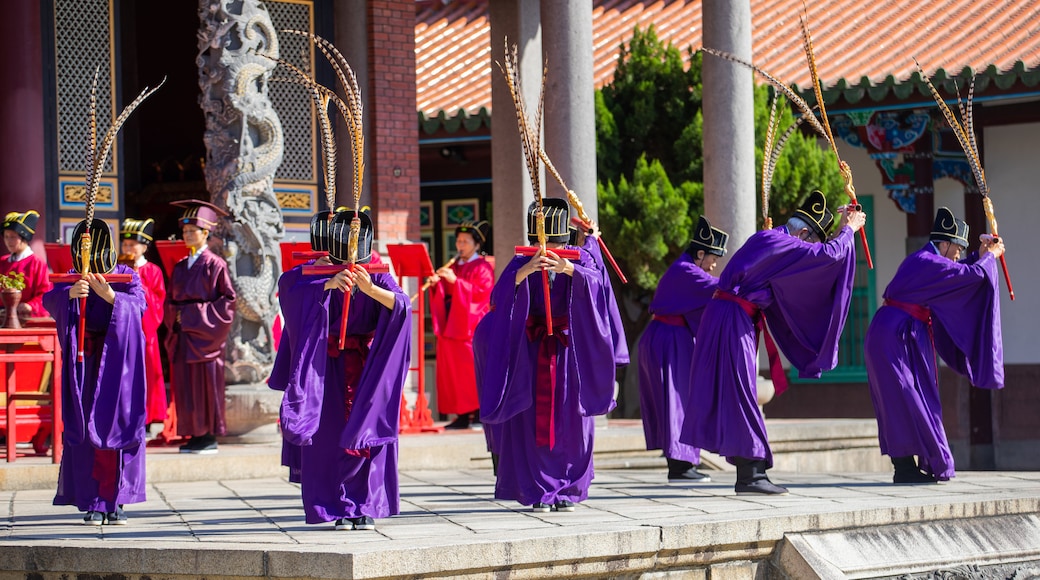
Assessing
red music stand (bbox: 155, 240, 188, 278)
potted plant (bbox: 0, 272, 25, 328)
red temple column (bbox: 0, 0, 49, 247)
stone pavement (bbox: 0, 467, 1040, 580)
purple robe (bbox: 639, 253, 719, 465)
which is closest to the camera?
stone pavement (bbox: 0, 467, 1040, 580)

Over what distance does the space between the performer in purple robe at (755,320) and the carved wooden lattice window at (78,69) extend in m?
5.57

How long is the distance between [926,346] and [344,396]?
4016 mm

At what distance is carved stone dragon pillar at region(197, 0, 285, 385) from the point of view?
1088 cm

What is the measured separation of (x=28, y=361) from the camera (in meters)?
9.91

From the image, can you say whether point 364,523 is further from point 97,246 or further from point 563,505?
point 97,246

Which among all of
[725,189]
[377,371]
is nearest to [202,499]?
[377,371]

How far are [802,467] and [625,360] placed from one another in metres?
3.68

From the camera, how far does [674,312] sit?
10305mm

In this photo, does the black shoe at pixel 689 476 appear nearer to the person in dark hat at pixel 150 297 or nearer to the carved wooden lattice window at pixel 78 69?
the person in dark hat at pixel 150 297

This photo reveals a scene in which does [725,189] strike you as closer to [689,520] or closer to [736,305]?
[736,305]

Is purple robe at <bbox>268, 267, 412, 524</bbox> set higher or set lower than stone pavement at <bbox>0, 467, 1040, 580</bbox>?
higher

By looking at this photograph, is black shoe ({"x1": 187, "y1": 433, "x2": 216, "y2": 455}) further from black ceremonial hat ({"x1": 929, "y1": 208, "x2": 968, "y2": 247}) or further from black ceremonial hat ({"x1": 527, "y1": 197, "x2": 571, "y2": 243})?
black ceremonial hat ({"x1": 929, "y1": 208, "x2": 968, "y2": 247})

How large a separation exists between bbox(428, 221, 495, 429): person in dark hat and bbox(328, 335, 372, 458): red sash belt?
18.4ft

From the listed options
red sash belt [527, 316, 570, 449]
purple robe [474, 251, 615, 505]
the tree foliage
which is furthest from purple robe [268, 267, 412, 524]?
the tree foliage
